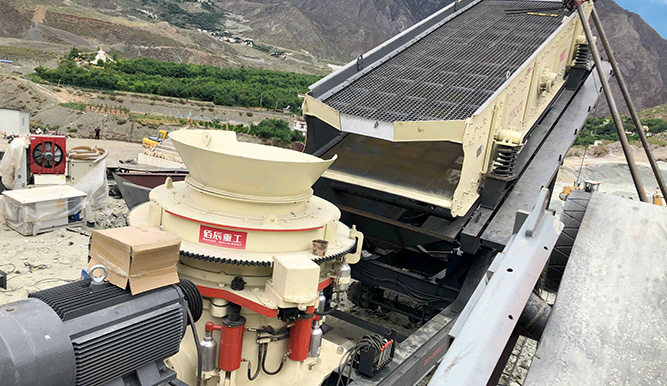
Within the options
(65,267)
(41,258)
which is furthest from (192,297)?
(41,258)

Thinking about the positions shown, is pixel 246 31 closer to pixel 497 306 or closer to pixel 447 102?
pixel 447 102

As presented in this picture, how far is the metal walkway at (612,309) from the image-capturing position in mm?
1521

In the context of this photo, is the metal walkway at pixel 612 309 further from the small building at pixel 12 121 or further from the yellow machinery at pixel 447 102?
the small building at pixel 12 121

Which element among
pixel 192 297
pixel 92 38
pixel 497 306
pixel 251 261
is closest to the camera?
pixel 497 306

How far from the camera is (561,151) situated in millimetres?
7270

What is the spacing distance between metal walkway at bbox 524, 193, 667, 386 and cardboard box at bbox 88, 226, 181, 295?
191cm

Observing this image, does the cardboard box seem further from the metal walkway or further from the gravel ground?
the gravel ground

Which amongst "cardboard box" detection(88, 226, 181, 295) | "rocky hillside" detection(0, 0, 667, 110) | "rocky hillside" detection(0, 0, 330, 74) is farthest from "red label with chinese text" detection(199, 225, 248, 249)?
"rocky hillside" detection(0, 0, 330, 74)

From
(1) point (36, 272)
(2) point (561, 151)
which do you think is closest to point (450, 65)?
(2) point (561, 151)

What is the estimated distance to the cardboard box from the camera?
262 cm

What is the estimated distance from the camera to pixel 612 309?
167 centimetres

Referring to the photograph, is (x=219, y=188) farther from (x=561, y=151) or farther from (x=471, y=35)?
(x=471, y=35)

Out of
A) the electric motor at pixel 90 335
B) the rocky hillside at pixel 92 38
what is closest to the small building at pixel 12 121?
the electric motor at pixel 90 335

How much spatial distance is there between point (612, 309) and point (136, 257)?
2092 millimetres
